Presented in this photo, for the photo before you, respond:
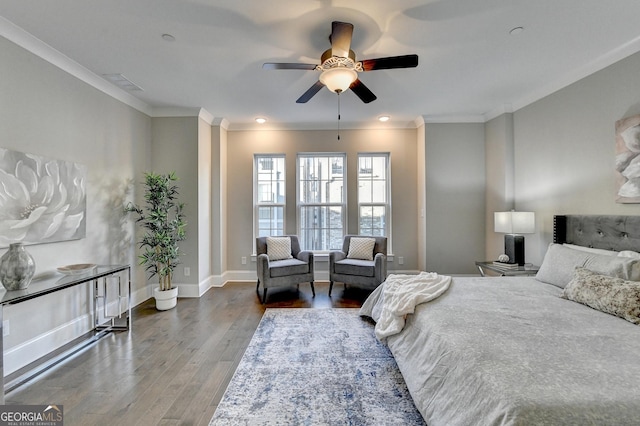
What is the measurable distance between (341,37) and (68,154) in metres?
2.89

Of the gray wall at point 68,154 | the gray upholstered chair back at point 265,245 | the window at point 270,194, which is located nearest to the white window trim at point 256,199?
the window at point 270,194

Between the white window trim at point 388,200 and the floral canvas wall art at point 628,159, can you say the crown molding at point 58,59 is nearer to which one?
the white window trim at point 388,200

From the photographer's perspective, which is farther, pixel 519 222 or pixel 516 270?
pixel 519 222

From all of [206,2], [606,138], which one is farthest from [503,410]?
[606,138]

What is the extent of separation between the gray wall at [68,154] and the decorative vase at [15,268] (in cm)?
38

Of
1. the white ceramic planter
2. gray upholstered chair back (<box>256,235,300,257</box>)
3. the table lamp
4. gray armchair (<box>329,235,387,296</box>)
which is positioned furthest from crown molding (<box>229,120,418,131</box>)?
the white ceramic planter

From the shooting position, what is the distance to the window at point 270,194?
5.00 meters

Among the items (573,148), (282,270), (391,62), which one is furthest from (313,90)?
(573,148)

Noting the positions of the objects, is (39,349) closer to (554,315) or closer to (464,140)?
(554,315)

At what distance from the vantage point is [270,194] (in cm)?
501

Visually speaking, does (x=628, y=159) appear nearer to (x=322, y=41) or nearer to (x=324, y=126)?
(x=322, y=41)

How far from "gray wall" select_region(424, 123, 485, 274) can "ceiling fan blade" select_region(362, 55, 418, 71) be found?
8.78 feet
